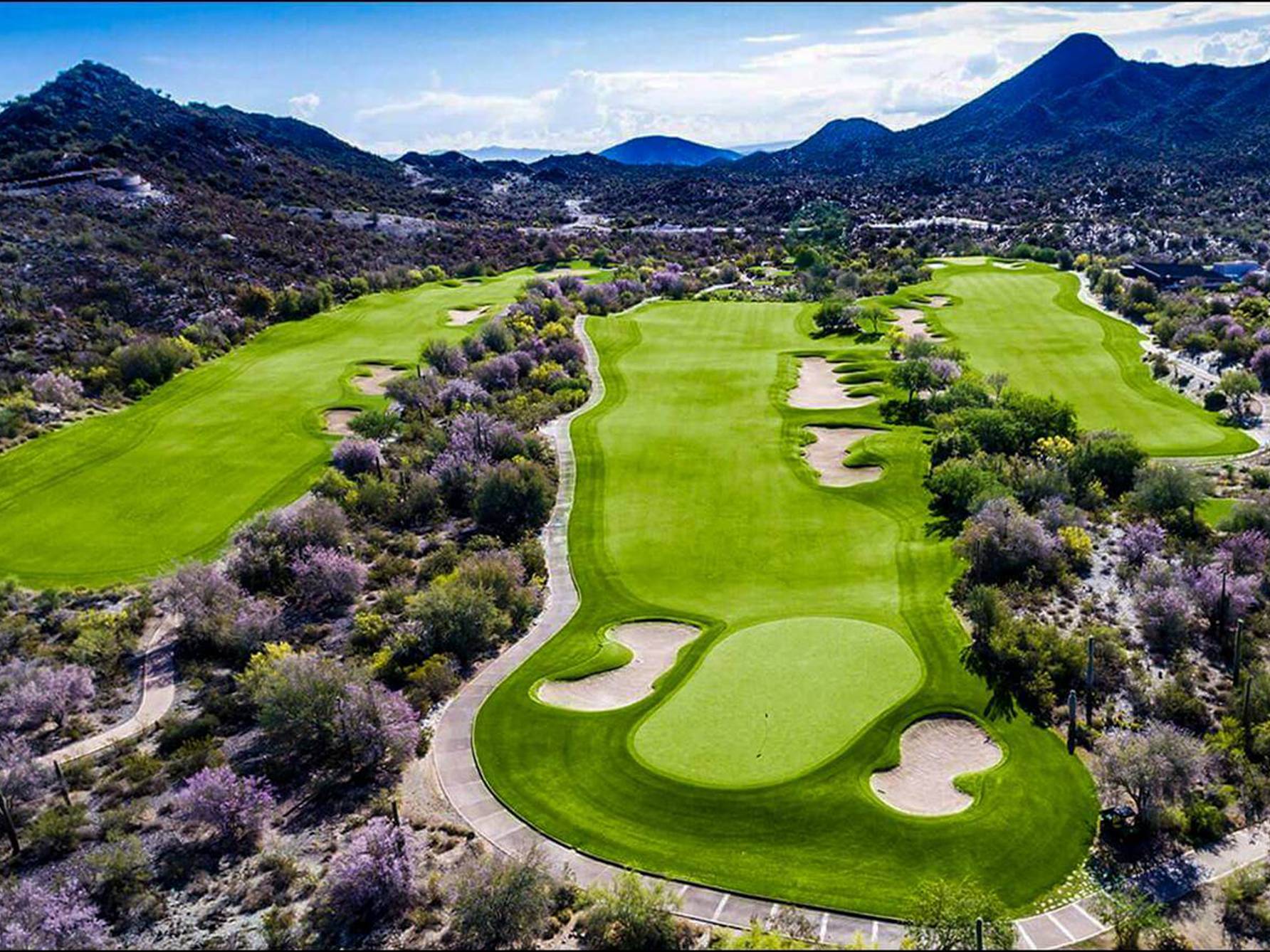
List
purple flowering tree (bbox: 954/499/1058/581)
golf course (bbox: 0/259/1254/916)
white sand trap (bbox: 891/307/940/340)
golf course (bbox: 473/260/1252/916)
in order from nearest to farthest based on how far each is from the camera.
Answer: golf course (bbox: 473/260/1252/916) → golf course (bbox: 0/259/1254/916) → purple flowering tree (bbox: 954/499/1058/581) → white sand trap (bbox: 891/307/940/340)

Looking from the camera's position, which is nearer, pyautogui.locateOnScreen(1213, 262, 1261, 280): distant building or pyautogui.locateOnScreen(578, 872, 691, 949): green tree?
pyautogui.locateOnScreen(578, 872, 691, 949): green tree

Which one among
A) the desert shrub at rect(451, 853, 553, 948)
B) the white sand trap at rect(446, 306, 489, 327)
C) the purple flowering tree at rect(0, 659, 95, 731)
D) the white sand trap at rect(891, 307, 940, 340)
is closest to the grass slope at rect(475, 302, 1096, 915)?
the desert shrub at rect(451, 853, 553, 948)

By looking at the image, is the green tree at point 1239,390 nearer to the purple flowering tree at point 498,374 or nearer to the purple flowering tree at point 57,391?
the purple flowering tree at point 498,374

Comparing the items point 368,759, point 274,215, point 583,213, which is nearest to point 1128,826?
point 368,759

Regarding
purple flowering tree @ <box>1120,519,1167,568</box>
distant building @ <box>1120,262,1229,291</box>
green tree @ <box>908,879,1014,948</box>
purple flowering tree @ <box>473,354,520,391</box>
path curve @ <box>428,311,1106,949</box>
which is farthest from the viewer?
distant building @ <box>1120,262,1229,291</box>

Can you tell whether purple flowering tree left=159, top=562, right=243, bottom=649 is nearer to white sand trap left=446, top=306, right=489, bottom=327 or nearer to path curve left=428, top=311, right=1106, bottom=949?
path curve left=428, top=311, right=1106, bottom=949

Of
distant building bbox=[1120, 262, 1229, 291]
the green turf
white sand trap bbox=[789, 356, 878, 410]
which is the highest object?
distant building bbox=[1120, 262, 1229, 291]

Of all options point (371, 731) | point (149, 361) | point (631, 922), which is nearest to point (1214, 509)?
point (631, 922)
